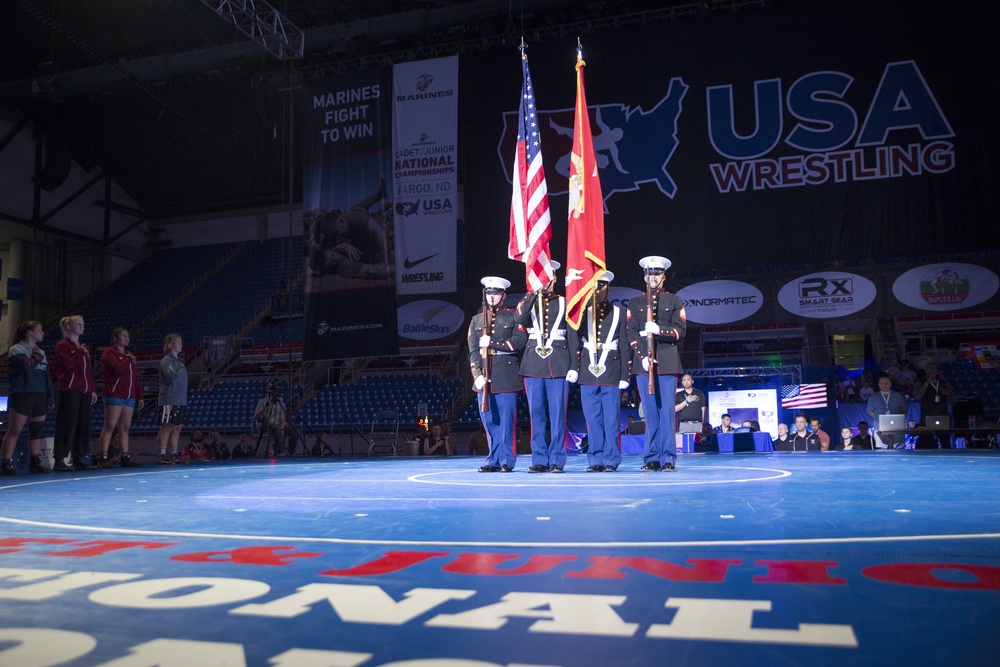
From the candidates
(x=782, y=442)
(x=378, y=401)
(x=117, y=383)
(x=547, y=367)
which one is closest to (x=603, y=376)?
(x=547, y=367)

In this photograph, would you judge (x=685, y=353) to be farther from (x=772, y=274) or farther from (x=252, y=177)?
(x=252, y=177)

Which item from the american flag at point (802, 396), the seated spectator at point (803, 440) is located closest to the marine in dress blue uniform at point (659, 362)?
the seated spectator at point (803, 440)

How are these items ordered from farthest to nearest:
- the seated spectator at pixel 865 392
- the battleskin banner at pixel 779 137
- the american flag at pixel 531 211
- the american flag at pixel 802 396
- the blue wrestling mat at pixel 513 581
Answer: the seated spectator at pixel 865 392 < the american flag at pixel 802 396 < the battleskin banner at pixel 779 137 < the american flag at pixel 531 211 < the blue wrestling mat at pixel 513 581

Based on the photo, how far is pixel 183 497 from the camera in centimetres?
482

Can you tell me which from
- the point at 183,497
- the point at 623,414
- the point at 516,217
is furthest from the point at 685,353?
the point at 183,497

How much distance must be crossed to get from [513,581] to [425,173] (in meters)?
11.9

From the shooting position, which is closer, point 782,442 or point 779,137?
point 779,137

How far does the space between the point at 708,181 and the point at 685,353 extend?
7.77 metres

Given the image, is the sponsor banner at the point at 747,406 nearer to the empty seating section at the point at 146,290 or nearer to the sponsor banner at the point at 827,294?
the sponsor banner at the point at 827,294

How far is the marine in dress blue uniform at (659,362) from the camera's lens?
654 cm

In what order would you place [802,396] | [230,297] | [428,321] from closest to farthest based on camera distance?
[428,321]
[802,396]
[230,297]

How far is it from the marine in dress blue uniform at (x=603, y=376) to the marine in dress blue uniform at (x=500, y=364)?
54cm

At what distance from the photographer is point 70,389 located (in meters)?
8.04

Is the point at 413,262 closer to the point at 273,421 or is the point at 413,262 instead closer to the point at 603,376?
the point at 273,421
